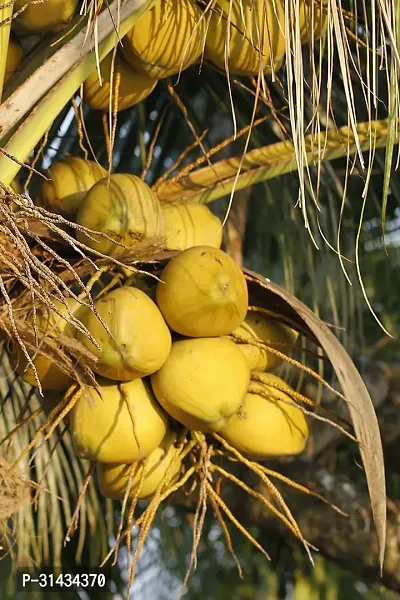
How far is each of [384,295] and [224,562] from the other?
3.84 ft

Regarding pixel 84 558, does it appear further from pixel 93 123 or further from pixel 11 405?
pixel 93 123

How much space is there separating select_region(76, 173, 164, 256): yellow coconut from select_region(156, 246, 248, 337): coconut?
0.06 meters

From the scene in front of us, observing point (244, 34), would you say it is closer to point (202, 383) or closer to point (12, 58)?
point (12, 58)

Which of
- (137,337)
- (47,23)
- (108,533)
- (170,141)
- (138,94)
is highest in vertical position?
(47,23)

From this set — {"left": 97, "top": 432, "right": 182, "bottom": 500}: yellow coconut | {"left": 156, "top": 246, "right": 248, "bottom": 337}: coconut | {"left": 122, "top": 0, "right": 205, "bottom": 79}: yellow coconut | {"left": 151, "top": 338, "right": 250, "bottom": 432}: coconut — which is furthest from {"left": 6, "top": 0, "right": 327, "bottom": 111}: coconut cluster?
{"left": 97, "top": 432, "right": 182, "bottom": 500}: yellow coconut

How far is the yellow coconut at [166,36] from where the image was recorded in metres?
0.95

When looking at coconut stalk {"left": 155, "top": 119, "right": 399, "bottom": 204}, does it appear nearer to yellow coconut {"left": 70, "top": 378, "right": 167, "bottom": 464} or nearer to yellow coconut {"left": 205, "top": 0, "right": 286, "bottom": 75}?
yellow coconut {"left": 205, "top": 0, "right": 286, "bottom": 75}

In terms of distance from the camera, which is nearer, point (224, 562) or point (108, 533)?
point (108, 533)

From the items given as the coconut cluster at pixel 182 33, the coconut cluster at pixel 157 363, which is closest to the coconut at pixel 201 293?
the coconut cluster at pixel 157 363

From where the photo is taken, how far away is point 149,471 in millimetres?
981

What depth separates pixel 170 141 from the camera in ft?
6.30

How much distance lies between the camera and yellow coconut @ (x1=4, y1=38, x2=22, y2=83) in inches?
38.4

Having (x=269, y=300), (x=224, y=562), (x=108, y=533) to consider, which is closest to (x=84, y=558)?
(x=108, y=533)

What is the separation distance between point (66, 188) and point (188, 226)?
6.6 inches
